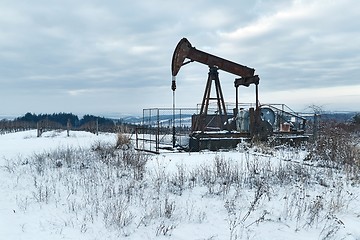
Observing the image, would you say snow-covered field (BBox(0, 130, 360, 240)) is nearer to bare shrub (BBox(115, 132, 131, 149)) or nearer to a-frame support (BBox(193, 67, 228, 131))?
bare shrub (BBox(115, 132, 131, 149))

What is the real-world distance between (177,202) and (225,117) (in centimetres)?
934

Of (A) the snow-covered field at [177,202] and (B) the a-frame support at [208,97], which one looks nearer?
(A) the snow-covered field at [177,202]

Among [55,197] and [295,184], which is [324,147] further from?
[55,197]

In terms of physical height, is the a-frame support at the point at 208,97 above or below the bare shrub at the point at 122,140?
above

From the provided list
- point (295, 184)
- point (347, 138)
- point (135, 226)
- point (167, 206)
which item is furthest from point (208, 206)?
point (347, 138)

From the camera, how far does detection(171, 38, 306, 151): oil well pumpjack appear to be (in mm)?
12812

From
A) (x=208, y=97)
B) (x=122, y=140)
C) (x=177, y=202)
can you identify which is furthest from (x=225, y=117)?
(x=177, y=202)

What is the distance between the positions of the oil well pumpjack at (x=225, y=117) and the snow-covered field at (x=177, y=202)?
3904 millimetres

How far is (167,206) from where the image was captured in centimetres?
540

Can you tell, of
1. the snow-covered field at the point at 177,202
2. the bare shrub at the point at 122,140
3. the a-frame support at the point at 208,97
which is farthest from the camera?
the a-frame support at the point at 208,97

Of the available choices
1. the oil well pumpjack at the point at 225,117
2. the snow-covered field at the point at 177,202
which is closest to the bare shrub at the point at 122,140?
the oil well pumpjack at the point at 225,117

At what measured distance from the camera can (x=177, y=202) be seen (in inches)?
238

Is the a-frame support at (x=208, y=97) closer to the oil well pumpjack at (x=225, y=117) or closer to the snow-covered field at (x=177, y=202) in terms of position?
the oil well pumpjack at (x=225, y=117)

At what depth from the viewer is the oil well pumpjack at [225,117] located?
42.0ft
